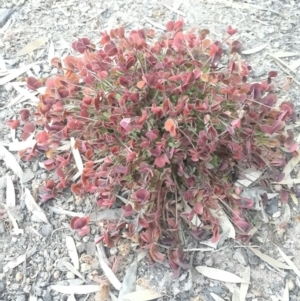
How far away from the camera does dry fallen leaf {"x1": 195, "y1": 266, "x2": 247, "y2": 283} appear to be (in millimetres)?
2020

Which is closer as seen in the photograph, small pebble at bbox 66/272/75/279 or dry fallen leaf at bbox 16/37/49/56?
small pebble at bbox 66/272/75/279

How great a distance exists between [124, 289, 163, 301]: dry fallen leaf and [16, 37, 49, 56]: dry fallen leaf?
3.92ft

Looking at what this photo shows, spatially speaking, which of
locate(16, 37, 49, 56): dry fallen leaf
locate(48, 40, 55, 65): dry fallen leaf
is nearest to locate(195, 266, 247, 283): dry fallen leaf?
locate(48, 40, 55, 65): dry fallen leaf

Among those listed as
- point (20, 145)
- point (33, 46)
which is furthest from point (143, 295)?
point (33, 46)

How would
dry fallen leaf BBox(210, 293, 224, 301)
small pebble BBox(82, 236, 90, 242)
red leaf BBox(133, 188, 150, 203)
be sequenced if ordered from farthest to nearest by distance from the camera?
small pebble BBox(82, 236, 90, 242) → dry fallen leaf BBox(210, 293, 224, 301) → red leaf BBox(133, 188, 150, 203)

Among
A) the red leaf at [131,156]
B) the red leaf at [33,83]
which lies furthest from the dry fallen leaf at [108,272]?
the red leaf at [33,83]

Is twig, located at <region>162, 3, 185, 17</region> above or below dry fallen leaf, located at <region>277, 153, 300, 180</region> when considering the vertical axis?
above

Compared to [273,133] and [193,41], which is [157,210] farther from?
[193,41]

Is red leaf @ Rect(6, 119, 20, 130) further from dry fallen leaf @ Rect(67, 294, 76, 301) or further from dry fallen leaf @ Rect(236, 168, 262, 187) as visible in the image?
dry fallen leaf @ Rect(236, 168, 262, 187)

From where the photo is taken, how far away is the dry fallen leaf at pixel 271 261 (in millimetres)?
2053

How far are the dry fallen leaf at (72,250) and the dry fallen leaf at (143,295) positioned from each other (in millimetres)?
211

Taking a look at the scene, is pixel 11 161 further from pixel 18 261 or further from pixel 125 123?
pixel 125 123

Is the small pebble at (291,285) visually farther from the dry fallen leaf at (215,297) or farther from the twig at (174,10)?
the twig at (174,10)

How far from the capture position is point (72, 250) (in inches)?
82.0
